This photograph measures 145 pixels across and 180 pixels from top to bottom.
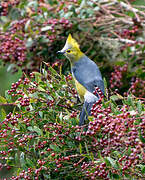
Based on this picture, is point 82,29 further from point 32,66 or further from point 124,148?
point 124,148

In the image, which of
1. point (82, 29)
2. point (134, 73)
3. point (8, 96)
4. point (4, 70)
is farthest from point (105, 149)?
point (4, 70)

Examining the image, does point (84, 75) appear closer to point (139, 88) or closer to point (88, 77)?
point (88, 77)

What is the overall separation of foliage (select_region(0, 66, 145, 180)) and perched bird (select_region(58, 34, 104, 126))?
259 millimetres

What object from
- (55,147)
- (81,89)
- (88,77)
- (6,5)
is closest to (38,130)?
(55,147)

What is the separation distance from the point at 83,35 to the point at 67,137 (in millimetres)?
2450

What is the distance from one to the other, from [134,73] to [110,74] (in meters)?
0.35

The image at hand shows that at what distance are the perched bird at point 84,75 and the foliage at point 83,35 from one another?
0.55 m

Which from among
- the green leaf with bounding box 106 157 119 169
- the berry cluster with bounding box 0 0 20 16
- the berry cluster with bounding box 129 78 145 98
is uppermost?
the berry cluster with bounding box 0 0 20 16

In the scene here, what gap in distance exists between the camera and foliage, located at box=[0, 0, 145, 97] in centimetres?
434

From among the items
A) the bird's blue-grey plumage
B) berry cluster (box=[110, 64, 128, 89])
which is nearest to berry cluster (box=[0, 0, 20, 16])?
the bird's blue-grey plumage

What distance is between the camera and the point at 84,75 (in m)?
3.50

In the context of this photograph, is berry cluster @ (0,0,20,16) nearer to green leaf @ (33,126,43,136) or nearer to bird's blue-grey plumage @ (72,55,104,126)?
bird's blue-grey plumage @ (72,55,104,126)

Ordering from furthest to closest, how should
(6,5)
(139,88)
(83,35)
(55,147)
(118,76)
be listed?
(6,5)
(83,35)
(118,76)
(139,88)
(55,147)

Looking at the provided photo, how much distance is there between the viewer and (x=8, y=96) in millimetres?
2734
